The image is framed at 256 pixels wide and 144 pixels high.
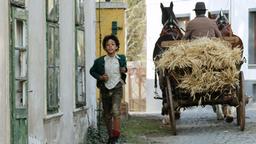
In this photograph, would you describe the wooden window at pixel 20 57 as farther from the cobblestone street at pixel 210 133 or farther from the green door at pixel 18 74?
the cobblestone street at pixel 210 133

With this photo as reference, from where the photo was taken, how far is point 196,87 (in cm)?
1182

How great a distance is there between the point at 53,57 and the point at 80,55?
68.0 inches

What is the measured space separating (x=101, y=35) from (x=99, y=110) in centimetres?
300

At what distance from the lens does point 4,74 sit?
7.04m

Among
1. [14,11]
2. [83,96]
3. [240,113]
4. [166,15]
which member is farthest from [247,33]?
[14,11]

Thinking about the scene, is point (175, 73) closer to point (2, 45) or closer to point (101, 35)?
point (101, 35)

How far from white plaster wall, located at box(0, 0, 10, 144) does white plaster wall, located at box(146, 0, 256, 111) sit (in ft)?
55.4

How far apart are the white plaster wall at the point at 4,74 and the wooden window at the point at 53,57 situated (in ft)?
5.34

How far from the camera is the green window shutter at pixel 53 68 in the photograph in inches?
345

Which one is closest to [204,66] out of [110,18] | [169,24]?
[169,24]

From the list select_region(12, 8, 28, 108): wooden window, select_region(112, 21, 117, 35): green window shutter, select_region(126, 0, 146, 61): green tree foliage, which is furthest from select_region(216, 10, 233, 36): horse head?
select_region(126, 0, 146, 61): green tree foliage

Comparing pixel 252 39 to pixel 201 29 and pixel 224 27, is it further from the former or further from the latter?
pixel 201 29

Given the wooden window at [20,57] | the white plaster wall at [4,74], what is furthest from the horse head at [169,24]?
the white plaster wall at [4,74]

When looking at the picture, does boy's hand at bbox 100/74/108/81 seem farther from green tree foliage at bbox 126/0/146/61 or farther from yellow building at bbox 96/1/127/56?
green tree foliage at bbox 126/0/146/61
